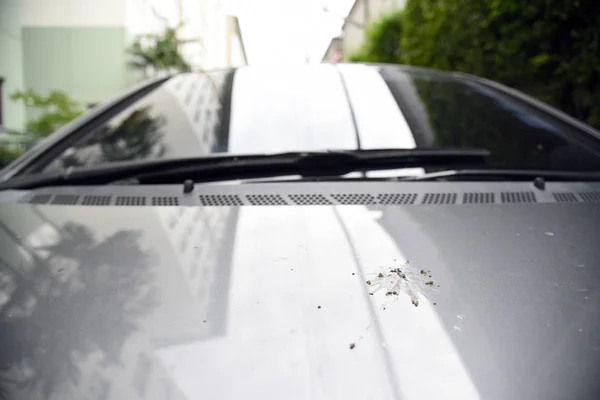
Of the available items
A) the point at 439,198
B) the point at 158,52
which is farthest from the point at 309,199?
the point at 158,52

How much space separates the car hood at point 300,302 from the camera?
888mm

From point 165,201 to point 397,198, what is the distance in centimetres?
61

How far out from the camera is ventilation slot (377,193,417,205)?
5.06 feet

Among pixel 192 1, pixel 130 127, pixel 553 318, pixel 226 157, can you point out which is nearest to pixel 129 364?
pixel 553 318

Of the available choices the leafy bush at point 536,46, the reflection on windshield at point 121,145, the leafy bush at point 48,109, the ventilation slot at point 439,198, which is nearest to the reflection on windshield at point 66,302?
the reflection on windshield at point 121,145

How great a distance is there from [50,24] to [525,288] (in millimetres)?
16804

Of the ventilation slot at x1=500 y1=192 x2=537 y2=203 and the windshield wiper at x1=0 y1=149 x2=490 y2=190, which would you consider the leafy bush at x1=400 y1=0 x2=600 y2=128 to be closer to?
the ventilation slot at x1=500 y1=192 x2=537 y2=203

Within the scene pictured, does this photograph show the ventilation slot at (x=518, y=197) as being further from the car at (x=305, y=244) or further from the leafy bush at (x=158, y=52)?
the leafy bush at (x=158, y=52)

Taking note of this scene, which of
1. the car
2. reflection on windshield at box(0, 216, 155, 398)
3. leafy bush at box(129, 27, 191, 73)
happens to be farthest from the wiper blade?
leafy bush at box(129, 27, 191, 73)

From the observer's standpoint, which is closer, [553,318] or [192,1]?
[553,318]

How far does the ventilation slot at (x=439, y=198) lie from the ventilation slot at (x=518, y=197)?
0.14 m

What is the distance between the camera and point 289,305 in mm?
1069

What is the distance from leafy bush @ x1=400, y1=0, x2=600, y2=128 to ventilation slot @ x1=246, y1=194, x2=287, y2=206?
10.1 ft

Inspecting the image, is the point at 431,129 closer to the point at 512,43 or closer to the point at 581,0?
the point at 581,0
